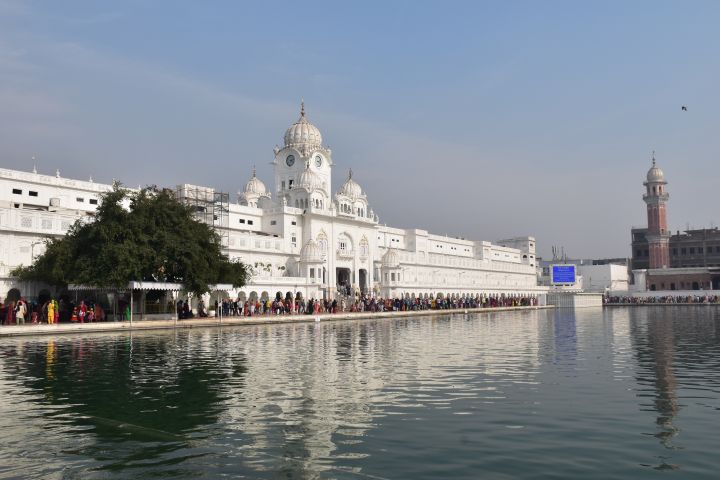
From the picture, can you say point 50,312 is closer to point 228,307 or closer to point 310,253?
point 228,307

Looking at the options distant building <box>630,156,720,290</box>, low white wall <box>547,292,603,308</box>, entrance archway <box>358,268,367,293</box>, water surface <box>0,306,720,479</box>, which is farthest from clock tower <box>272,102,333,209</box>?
distant building <box>630,156,720,290</box>

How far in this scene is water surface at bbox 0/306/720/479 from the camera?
788 cm

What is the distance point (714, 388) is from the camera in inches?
520

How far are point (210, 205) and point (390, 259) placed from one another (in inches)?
932

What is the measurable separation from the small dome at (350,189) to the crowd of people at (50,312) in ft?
136

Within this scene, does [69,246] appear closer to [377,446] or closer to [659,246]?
[377,446]

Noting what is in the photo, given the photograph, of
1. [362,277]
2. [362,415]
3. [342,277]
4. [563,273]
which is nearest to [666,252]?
[563,273]

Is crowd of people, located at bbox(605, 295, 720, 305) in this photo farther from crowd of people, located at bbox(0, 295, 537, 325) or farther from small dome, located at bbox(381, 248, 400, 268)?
small dome, located at bbox(381, 248, 400, 268)

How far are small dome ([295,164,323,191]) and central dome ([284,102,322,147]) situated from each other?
19.0ft

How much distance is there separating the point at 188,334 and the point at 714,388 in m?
22.3

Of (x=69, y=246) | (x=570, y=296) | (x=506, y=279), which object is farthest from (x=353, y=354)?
(x=506, y=279)

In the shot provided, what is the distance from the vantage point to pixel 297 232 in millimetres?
Answer: 65062

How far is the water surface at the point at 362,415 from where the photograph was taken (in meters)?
7.88

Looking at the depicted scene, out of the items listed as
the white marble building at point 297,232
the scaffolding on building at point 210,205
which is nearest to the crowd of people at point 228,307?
the white marble building at point 297,232
